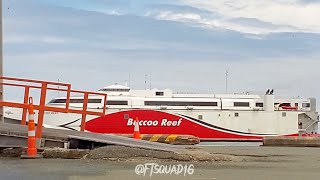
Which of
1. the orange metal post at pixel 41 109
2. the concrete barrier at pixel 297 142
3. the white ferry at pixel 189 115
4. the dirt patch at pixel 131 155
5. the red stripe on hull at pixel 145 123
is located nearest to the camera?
the dirt patch at pixel 131 155

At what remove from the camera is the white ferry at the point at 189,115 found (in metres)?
57.5

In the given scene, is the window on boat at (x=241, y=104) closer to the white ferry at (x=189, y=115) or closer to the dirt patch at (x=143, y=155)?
the white ferry at (x=189, y=115)

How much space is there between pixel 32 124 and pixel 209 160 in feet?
11.8

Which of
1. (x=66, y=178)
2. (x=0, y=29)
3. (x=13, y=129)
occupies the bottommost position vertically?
(x=66, y=178)

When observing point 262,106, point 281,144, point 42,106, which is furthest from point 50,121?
point 42,106

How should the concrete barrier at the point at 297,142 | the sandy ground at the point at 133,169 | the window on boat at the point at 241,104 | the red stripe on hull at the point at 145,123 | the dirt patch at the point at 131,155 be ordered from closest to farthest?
the sandy ground at the point at 133,169, the dirt patch at the point at 131,155, the concrete barrier at the point at 297,142, the red stripe on hull at the point at 145,123, the window on boat at the point at 241,104

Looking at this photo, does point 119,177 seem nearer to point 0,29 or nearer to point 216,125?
point 0,29

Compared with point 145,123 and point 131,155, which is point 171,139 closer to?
point 131,155

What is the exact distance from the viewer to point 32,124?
1130cm

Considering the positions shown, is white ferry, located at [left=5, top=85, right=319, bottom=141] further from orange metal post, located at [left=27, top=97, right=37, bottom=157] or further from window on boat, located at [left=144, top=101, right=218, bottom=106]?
orange metal post, located at [left=27, top=97, right=37, bottom=157]

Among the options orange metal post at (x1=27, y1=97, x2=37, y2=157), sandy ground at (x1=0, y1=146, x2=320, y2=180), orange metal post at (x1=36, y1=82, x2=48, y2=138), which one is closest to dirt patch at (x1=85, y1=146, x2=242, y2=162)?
sandy ground at (x1=0, y1=146, x2=320, y2=180)

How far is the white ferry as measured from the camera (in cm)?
5747

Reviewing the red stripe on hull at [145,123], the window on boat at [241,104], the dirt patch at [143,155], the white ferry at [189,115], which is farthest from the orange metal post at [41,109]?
the window on boat at [241,104]

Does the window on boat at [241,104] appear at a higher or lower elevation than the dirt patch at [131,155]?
higher
